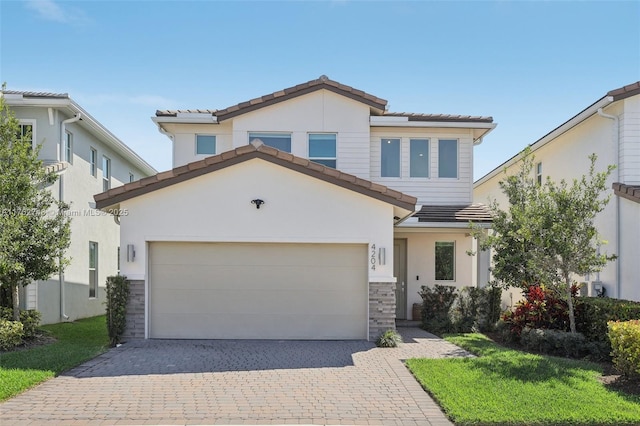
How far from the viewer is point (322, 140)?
15.7 meters

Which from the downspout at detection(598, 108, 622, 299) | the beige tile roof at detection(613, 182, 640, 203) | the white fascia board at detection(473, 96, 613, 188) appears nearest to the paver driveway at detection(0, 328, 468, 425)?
the downspout at detection(598, 108, 622, 299)

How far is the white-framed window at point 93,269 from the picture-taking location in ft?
58.0

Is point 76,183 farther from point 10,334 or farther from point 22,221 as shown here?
point 10,334

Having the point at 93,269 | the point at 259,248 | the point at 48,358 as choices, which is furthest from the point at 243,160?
the point at 93,269

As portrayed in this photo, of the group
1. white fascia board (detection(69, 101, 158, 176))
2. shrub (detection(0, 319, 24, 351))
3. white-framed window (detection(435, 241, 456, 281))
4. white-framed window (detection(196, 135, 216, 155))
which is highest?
white fascia board (detection(69, 101, 158, 176))

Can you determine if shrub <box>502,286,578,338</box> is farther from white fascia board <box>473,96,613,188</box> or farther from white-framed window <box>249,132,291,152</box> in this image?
white-framed window <box>249,132,291,152</box>

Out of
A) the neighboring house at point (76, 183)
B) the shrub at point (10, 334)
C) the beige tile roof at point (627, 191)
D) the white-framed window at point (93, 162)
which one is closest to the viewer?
the shrub at point (10, 334)

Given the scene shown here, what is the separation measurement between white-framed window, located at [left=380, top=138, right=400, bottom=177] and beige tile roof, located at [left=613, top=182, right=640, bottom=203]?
6.39m

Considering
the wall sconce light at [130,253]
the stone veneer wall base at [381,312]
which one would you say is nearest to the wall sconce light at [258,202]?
the wall sconce light at [130,253]

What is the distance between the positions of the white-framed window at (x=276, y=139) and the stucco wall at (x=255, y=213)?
430cm

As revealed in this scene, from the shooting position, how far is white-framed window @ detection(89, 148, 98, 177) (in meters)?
17.8

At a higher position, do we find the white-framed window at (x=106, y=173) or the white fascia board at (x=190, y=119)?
the white fascia board at (x=190, y=119)

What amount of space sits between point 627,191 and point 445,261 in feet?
18.3

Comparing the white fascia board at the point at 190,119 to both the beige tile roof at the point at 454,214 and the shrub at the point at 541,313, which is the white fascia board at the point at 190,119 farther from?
the shrub at the point at 541,313
